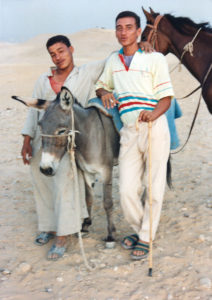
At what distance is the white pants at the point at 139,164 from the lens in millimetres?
3547

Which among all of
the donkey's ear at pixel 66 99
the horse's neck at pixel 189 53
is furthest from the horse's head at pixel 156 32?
the donkey's ear at pixel 66 99

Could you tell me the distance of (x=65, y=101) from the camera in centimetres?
335

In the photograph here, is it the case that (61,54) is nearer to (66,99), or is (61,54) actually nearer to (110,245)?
(66,99)

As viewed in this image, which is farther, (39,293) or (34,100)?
(34,100)

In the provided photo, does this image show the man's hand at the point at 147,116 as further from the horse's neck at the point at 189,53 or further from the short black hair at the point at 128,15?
the horse's neck at the point at 189,53

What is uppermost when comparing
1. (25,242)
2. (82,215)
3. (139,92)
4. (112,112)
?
(139,92)

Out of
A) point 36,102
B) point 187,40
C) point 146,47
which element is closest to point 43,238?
point 36,102

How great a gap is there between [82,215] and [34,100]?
54.9 inches

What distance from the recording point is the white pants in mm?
3547

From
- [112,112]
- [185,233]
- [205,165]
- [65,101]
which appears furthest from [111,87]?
[205,165]

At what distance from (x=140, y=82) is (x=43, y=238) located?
2133 mm

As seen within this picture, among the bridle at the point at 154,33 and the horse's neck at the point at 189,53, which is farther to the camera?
the bridle at the point at 154,33

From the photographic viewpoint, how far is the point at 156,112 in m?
3.36

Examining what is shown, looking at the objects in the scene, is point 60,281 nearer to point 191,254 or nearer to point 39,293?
point 39,293
